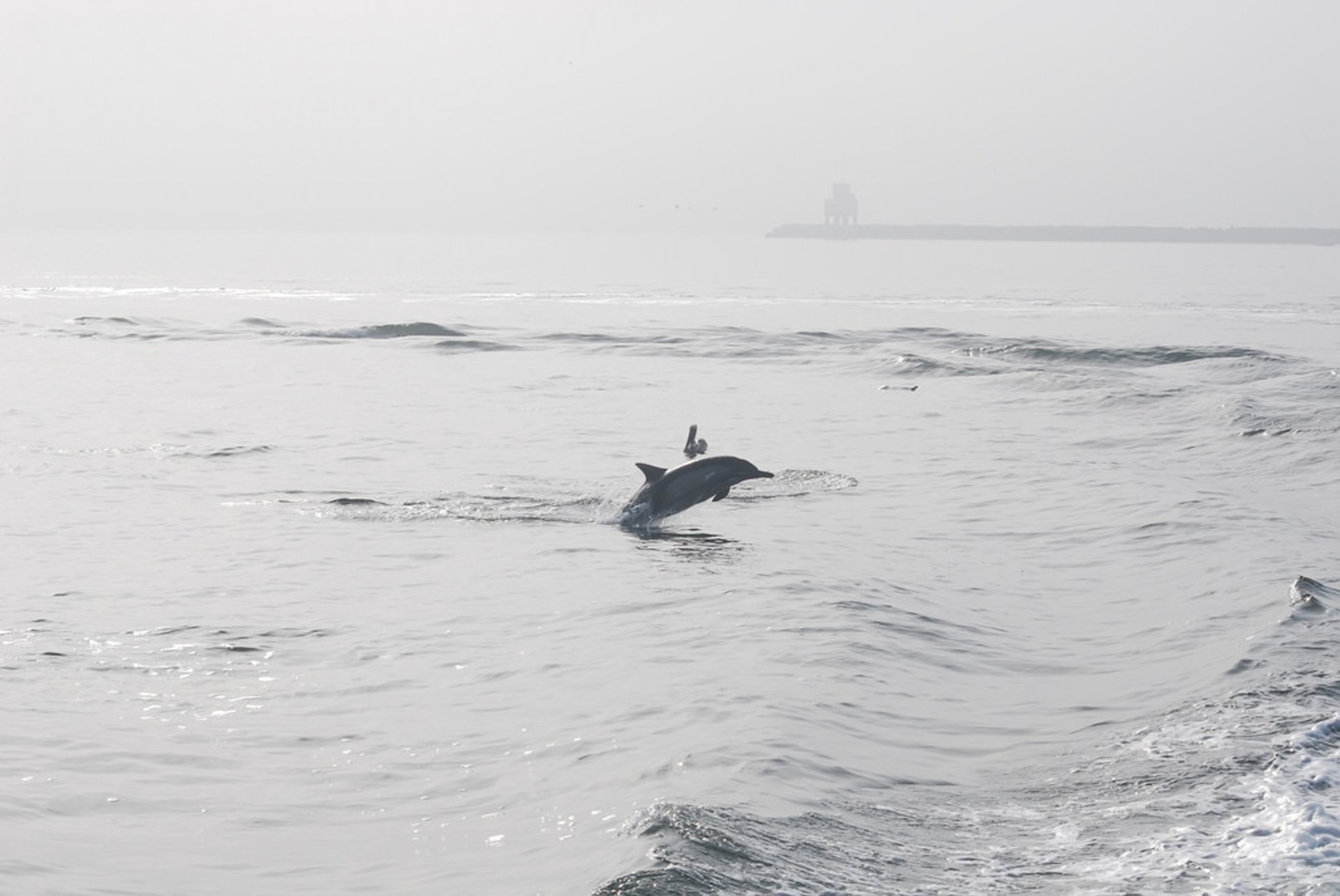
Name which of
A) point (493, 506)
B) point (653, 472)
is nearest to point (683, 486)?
point (653, 472)

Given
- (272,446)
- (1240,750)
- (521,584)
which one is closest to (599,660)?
(521,584)

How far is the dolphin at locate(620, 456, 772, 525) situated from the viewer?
1850 centimetres

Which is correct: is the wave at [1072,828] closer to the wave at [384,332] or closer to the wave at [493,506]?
the wave at [493,506]

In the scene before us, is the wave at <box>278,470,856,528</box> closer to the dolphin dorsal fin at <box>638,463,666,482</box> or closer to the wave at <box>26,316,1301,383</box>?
the dolphin dorsal fin at <box>638,463,666,482</box>

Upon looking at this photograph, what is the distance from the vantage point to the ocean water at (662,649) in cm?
812

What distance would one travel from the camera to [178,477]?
22.3 metres

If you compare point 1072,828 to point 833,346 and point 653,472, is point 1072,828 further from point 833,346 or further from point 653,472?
point 833,346

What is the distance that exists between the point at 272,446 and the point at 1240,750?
1976cm

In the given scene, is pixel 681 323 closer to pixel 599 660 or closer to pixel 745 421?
pixel 745 421

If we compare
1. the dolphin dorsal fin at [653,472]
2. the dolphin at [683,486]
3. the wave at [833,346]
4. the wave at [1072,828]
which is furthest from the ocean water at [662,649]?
the wave at [833,346]

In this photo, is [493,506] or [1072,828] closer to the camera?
[1072,828]

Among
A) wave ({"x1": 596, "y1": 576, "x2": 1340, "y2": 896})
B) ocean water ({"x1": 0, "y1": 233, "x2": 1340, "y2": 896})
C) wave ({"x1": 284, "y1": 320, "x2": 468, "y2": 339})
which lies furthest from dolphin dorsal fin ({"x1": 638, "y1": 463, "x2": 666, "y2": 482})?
wave ({"x1": 284, "y1": 320, "x2": 468, "y2": 339})

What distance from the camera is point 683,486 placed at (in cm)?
1872

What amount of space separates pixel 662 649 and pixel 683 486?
6.07 metres
